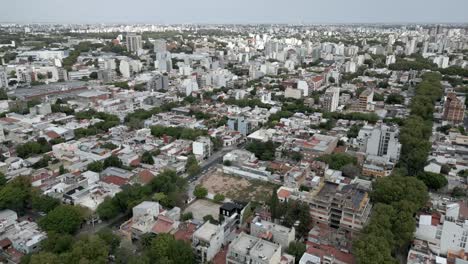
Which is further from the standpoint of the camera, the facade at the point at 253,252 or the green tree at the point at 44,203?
the green tree at the point at 44,203

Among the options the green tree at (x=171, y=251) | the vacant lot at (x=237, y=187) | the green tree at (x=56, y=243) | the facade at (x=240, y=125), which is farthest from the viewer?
the facade at (x=240, y=125)

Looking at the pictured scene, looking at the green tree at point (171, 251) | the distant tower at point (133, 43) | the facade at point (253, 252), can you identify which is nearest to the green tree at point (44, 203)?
the green tree at point (171, 251)

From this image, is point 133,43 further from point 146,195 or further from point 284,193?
point 284,193

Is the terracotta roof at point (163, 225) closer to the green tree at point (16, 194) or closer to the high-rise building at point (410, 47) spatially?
the green tree at point (16, 194)

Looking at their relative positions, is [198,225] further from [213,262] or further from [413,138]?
[413,138]

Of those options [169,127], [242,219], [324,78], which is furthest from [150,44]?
[242,219]

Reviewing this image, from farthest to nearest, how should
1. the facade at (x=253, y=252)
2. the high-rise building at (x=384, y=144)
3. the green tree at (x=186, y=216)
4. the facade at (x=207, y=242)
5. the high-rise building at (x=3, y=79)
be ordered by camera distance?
the high-rise building at (x=3, y=79) → the high-rise building at (x=384, y=144) → the green tree at (x=186, y=216) → the facade at (x=207, y=242) → the facade at (x=253, y=252)

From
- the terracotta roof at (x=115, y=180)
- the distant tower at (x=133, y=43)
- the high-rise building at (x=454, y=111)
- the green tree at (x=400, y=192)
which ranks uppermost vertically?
the distant tower at (x=133, y=43)
